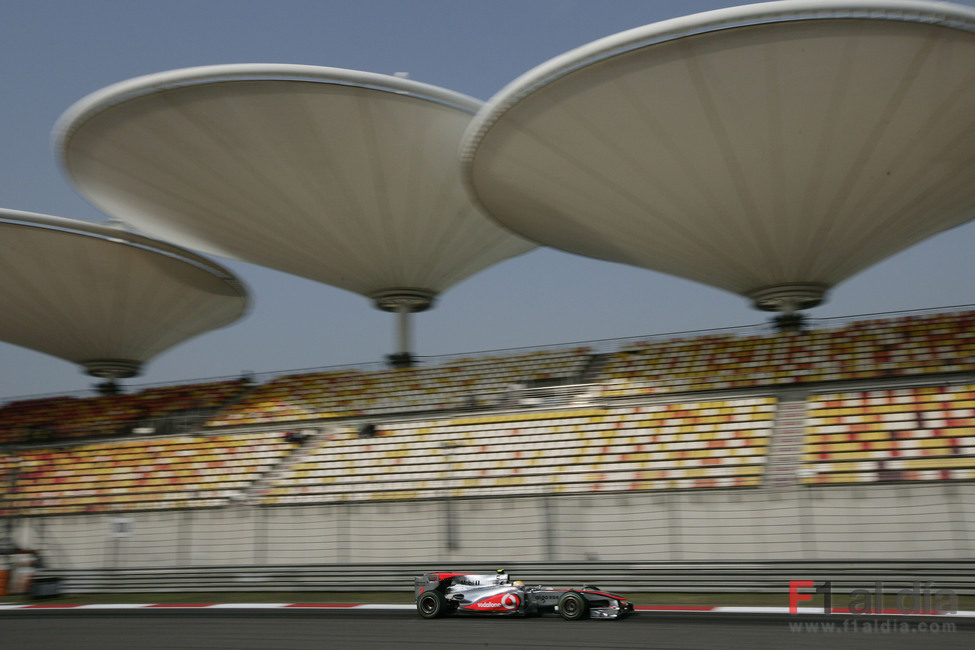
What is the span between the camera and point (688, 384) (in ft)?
78.9

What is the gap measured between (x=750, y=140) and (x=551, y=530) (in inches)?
353

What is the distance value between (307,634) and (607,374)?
15.7m

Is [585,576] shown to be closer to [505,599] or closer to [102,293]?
[505,599]

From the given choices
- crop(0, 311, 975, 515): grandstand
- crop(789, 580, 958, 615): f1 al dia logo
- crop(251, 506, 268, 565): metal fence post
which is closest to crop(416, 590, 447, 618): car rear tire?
crop(0, 311, 975, 515): grandstand

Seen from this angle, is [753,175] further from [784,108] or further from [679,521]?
[679,521]

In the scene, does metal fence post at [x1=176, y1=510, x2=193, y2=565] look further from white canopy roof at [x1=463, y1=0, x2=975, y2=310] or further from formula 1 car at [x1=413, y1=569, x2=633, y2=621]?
white canopy roof at [x1=463, y1=0, x2=975, y2=310]

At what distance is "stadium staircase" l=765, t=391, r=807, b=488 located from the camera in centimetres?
1747

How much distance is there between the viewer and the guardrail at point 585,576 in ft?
45.1

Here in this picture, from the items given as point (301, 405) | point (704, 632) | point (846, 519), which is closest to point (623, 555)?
point (846, 519)

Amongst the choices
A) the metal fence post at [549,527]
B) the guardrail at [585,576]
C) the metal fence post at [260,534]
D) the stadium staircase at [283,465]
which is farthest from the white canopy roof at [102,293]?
the metal fence post at [549,527]

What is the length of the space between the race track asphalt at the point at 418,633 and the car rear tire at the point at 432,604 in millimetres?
158

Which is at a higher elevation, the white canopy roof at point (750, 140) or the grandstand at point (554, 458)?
the white canopy roof at point (750, 140)

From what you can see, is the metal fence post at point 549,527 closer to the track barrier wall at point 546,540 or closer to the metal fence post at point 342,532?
the track barrier wall at point 546,540

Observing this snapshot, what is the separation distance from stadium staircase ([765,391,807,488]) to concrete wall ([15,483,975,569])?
130 cm
